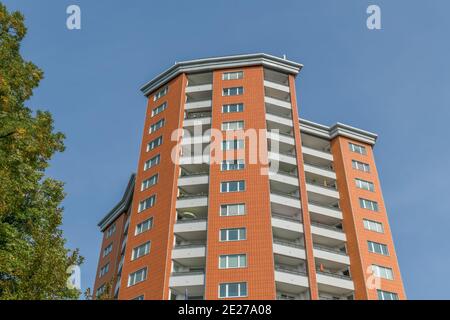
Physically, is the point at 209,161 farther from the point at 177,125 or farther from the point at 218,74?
the point at 218,74

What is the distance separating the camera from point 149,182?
58188 millimetres

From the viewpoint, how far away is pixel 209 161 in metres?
55.8

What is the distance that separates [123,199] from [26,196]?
55.3m

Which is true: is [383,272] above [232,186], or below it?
below

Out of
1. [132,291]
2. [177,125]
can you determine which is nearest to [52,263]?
[132,291]

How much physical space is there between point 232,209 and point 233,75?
23.2 m

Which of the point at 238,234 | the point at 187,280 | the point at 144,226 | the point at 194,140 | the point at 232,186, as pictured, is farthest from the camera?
the point at 194,140

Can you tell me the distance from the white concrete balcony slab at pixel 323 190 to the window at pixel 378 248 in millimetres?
8140

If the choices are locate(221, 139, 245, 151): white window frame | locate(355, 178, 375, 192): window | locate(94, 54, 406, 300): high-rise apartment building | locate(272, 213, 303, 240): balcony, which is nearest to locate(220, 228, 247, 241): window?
locate(94, 54, 406, 300): high-rise apartment building

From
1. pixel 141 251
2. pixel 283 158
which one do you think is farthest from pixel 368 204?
pixel 141 251

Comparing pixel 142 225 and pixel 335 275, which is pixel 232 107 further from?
pixel 335 275

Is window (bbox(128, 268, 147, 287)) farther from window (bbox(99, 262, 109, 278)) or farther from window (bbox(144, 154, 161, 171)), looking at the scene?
window (bbox(99, 262, 109, 278))
